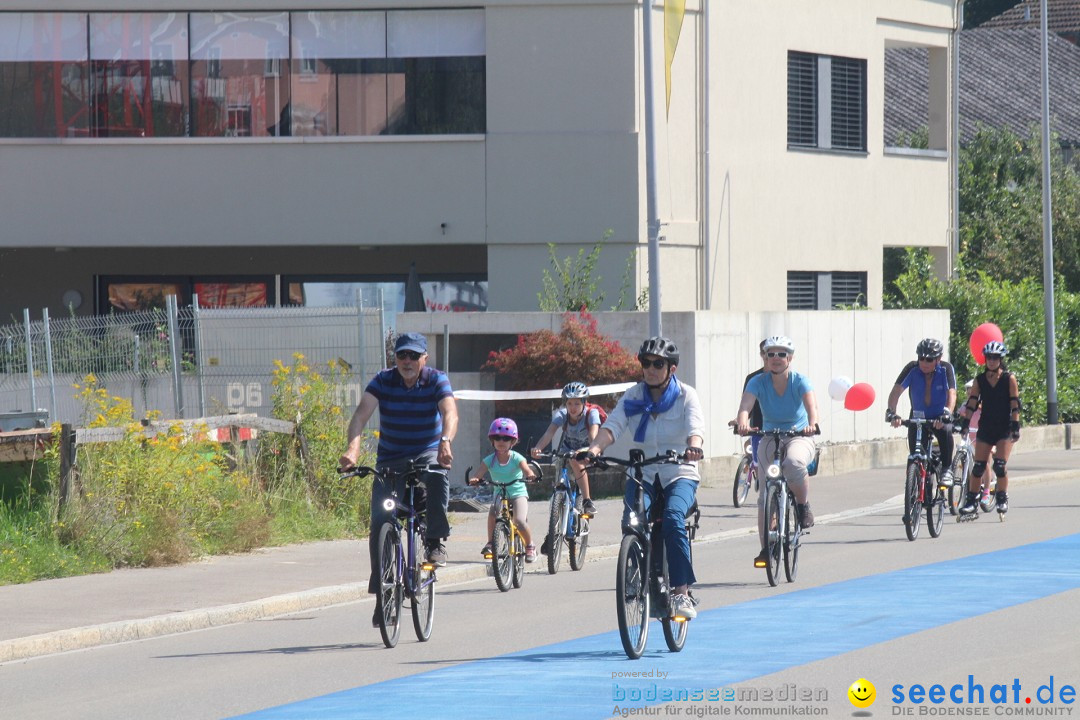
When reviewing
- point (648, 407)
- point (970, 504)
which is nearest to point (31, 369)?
point (970, 504)

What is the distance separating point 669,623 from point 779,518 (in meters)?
3.19

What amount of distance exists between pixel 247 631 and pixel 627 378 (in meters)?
10.2

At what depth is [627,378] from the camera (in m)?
20.3

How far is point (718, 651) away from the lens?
9141 millimetres

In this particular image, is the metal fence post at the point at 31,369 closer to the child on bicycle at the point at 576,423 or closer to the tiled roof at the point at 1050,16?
the child on bicycle at the point at 576,423

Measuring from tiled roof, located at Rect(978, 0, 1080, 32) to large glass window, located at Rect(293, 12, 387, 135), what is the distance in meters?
43.0

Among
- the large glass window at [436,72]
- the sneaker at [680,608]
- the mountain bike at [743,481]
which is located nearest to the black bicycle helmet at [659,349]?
the sneaker at [680,608]

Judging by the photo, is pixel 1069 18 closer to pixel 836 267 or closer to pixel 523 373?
pixel 836 267

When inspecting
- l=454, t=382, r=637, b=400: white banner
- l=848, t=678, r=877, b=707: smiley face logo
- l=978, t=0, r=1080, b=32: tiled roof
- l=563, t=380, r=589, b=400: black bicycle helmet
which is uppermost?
l=978, t=0, r=1080, b=32: tiled roof

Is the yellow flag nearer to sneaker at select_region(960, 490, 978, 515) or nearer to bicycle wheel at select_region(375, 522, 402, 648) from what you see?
sneaker at select_region(960, 490, 978, 515)

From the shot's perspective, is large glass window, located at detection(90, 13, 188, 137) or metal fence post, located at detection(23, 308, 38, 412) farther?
large glass window, located at detection(90, 13, 188, 137)

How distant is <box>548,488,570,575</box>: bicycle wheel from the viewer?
43.1ft

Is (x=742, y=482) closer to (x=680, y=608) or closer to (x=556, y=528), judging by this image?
(x=556, y=528)

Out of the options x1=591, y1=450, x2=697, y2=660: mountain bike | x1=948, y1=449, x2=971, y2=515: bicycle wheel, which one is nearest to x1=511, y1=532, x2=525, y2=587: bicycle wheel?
x1=591, y1=450, x2=697, y2=660: mountain bike
